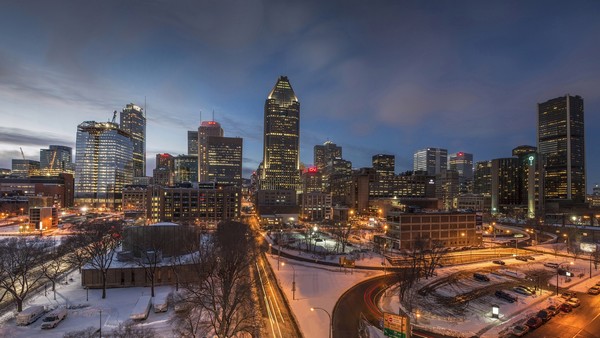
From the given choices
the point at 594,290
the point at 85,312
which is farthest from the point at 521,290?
the point at 85,312

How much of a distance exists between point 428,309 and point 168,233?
5104 centimetres


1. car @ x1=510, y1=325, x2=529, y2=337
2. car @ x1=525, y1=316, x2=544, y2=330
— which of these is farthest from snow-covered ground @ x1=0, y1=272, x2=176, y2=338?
car @ x1=525, y1=316, x2=544, y2=330

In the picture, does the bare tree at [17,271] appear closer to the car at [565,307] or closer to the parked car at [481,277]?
the parked car at [481,277]

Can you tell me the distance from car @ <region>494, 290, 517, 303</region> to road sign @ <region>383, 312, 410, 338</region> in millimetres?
31821

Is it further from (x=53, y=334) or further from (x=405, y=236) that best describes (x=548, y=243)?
(x=53, y=334)

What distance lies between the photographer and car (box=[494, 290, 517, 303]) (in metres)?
47.3

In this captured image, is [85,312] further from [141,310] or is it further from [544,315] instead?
[544,315]

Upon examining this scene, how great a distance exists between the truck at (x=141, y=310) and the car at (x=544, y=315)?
167 feet

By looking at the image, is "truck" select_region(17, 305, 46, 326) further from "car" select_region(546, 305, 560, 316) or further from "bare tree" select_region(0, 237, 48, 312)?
"car" select_region(546, 305, 560, 316)

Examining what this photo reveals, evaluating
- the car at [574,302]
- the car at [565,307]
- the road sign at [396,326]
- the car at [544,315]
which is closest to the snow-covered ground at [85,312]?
A: the road sign at [396,326]

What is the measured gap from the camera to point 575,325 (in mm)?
38594

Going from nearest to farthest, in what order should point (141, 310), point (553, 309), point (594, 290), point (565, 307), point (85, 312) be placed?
point (141, 310), point (85, 312), point (553, 309), point (565, 307), point (594, 290)

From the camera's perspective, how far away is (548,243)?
99.5 m

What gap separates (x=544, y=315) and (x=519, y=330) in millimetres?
6840
